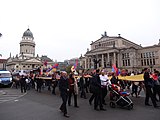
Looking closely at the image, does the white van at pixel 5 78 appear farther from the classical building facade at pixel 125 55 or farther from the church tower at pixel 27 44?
the church tower at pixel 27 44

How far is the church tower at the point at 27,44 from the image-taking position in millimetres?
95312

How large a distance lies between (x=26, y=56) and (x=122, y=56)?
66.2m

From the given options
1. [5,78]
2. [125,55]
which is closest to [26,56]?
[125,55]

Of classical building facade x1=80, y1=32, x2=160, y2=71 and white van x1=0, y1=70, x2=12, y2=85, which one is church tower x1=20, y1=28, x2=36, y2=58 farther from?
white van x1=0, y1=70, x2=12, y2=85

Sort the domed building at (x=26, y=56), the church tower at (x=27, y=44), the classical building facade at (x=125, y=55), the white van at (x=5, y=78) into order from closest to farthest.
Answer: the white van at (x=5, y=78)
the classical building facade at (x=125, y=55)
the domed building at (x=26, y=56)
the church tower at (x=27, y=44)

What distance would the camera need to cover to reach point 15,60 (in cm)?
9462

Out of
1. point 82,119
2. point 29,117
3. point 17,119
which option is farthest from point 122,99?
point 17,119

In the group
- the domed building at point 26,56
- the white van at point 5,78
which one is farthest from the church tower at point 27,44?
the white van at point 5,78

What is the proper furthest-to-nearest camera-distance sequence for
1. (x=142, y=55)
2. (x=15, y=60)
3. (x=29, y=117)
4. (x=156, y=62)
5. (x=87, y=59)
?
(x=15, y=60) → (x=87, y=59) → (x=142, y=55) → (x=156, y=62) → (x=29, y=117)

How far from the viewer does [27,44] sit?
9538 cm

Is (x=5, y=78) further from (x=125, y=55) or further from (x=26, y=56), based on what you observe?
(x=26, y=56)

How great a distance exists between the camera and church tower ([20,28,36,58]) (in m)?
95.3

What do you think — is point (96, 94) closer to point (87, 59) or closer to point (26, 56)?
point (87, 59)

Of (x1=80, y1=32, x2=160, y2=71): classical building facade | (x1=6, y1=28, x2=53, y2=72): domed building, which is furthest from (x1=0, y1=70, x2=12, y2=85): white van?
(x1=6, y1=28, x2=53, y2=72): domed building
